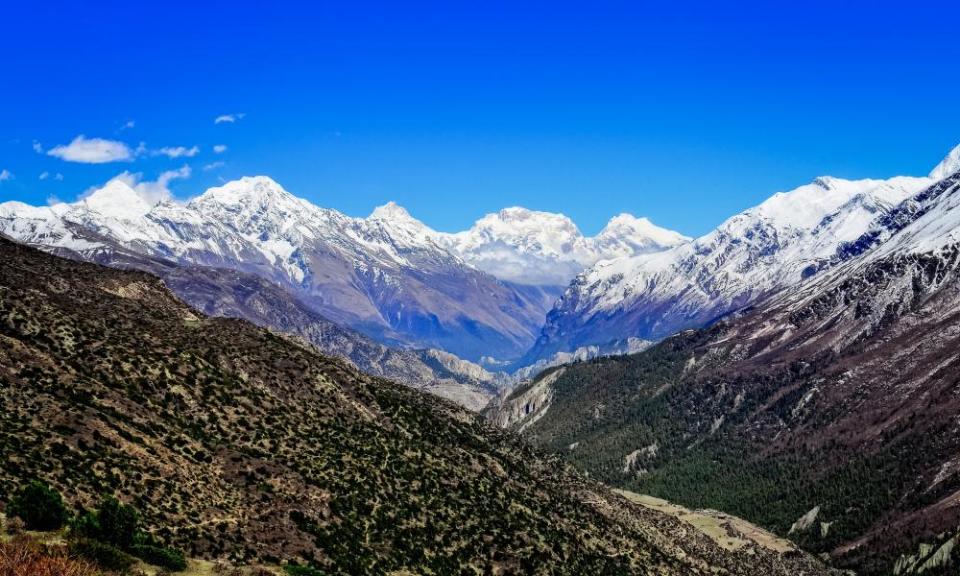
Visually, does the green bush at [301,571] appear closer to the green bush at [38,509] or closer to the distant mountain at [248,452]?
the distant mountain at [248,452]

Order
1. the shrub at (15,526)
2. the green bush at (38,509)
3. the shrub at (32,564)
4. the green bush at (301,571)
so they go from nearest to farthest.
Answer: the shrub at (32,564), the shrub at (15,526), the green bush at (38,509), the green bush at (301,571)

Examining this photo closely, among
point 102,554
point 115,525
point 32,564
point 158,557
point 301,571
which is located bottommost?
point 301,571

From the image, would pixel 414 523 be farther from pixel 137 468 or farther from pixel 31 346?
pixel 31 346

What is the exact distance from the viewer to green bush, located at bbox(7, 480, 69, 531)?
76812mm

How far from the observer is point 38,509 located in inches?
3031

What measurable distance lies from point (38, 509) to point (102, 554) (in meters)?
12.0

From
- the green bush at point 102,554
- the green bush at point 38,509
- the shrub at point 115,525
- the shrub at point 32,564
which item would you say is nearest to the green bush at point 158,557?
the shrub at point 115,525

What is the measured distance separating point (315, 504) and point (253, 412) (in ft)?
86.9

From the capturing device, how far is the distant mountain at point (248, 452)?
351 feet

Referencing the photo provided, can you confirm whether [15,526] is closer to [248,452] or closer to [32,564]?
[32,564]

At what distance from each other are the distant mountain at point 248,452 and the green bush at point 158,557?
1628 centimetres

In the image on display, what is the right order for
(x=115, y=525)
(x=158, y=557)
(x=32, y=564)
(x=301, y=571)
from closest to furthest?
(x=32, y=564) < (x=115, y=525) < (x=158, y=557) < (x=301, y=571)

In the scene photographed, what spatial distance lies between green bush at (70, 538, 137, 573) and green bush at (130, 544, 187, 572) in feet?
21.5

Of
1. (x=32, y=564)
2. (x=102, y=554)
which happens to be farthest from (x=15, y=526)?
(x=32, y=564)
